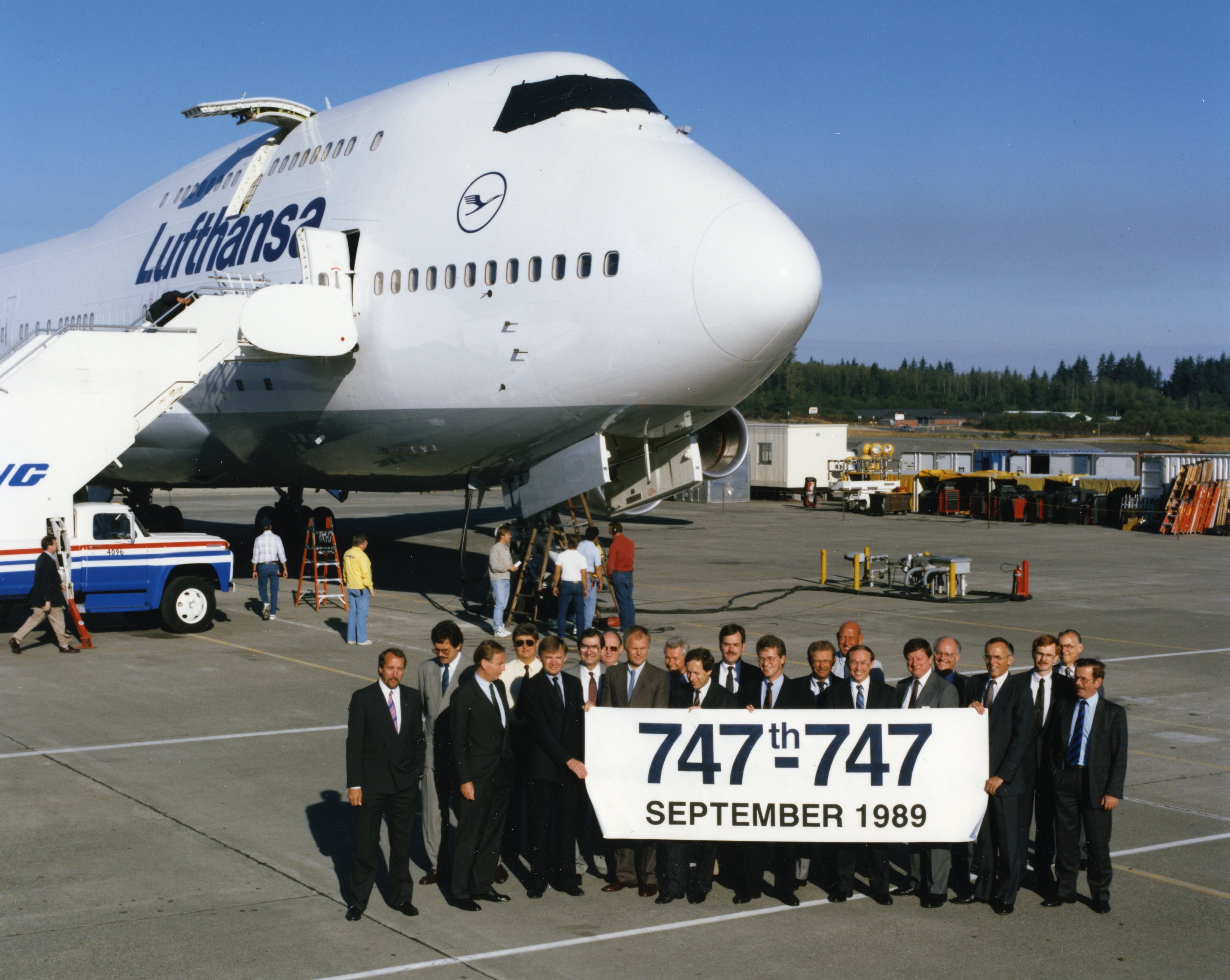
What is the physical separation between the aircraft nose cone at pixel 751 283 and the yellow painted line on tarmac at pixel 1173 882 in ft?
28.8

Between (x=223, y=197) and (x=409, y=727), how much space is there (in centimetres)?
1839

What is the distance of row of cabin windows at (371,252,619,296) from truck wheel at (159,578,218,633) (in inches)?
216

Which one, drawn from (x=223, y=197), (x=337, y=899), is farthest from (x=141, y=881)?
(x=223, y=197)

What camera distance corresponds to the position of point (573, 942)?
776 centimetres

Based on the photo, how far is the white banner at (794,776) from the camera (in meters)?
8.51

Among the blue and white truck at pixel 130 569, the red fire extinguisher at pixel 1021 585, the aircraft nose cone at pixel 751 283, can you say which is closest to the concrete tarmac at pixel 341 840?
the blue and white truck at pixel 130 569

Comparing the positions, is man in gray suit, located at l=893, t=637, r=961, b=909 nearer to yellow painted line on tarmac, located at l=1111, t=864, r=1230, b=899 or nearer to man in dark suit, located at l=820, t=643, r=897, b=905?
man in dark suit, located at l=820, t=643, r=897, b=905

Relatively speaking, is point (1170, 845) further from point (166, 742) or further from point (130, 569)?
point (130, 569)

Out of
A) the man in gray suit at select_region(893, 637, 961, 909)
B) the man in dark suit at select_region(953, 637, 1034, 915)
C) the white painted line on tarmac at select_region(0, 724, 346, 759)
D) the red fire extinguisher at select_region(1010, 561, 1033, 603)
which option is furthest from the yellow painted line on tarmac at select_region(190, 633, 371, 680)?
the red fire extinguisher at select_region(1010, 561, 1033, 603)

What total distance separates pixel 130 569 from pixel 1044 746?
14.6 metres

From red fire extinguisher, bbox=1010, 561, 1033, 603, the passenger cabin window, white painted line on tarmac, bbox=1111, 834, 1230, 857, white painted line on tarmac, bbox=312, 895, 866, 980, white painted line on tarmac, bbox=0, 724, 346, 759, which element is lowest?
white painted line on tarmac, bbox=312, 895, 866, 980

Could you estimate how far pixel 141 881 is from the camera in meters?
8.66

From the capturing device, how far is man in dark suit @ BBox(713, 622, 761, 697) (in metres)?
9.10

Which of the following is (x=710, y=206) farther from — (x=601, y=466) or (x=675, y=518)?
(x=675, y=518)
